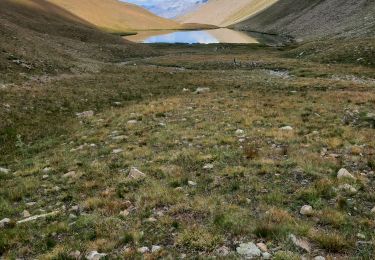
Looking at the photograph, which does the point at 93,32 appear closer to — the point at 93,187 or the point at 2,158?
the point at 2,158

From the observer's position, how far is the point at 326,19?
398ft

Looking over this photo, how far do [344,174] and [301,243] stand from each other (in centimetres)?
433

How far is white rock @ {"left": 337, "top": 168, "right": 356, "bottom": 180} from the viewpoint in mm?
12195

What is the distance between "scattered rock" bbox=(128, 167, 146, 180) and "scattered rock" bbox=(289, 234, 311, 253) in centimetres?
587

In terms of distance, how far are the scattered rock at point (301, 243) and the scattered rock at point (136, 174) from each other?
5.87 meters

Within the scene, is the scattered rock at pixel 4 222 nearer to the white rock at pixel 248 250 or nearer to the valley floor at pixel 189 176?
the valley floor at pixel 189 176

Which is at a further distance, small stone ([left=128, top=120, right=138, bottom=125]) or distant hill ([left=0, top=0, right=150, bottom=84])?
distant hill ([left=0, top=0, right=150, bottom=84])

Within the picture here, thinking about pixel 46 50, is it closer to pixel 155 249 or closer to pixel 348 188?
pixel 348 188

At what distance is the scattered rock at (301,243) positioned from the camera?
342 inches

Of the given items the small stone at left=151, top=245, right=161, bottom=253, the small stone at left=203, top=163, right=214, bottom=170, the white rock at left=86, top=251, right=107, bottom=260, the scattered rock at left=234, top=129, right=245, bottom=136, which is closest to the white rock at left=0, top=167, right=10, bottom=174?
the small stone at left=203, top=163, right=214, bottom=170

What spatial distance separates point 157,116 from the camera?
22891 millimetres

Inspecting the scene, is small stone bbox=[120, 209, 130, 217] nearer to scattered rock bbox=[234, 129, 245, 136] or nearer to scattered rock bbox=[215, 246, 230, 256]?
scattered rock bbox=[215, 246, 230, 256]

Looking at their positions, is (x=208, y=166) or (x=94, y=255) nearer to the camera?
(x=94, y=255)

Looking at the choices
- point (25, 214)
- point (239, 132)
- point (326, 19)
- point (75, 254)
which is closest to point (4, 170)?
point (25, 214)
